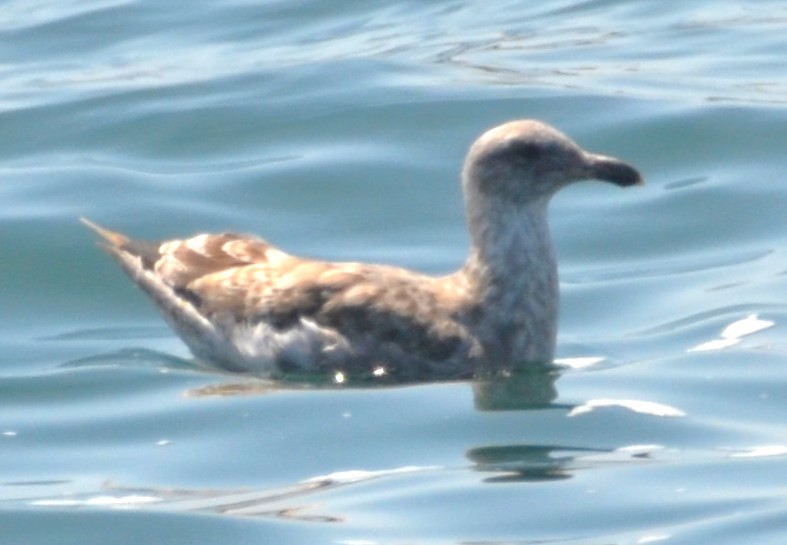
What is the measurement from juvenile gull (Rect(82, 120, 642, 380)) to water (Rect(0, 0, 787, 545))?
0.20 metres

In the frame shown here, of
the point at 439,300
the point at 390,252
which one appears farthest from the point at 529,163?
the point at 390,252

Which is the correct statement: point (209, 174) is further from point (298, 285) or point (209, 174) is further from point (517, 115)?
→ point (298, 285)

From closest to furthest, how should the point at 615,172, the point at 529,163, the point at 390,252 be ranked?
the point at 615,172
the point at 529,163
the point at 390,252

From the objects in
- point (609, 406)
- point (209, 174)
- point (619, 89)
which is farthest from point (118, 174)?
point (609, 406)

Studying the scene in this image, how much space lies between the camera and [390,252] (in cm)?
1219

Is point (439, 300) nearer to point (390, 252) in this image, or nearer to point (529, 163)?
point (529, 163)

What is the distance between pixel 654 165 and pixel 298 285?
456 cm

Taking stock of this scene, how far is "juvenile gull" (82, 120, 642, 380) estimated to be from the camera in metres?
9.45

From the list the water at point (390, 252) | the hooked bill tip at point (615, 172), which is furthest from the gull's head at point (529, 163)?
the water at point (390, 252)

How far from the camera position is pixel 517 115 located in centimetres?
1457

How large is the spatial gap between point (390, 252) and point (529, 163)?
8.58 ft

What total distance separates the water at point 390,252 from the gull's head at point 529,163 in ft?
2.76

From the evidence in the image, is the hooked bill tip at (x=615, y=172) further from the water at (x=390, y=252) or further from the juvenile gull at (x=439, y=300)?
the water at (x=390, y=252)

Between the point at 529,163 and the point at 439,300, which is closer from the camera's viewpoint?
→ the point at 439,300
